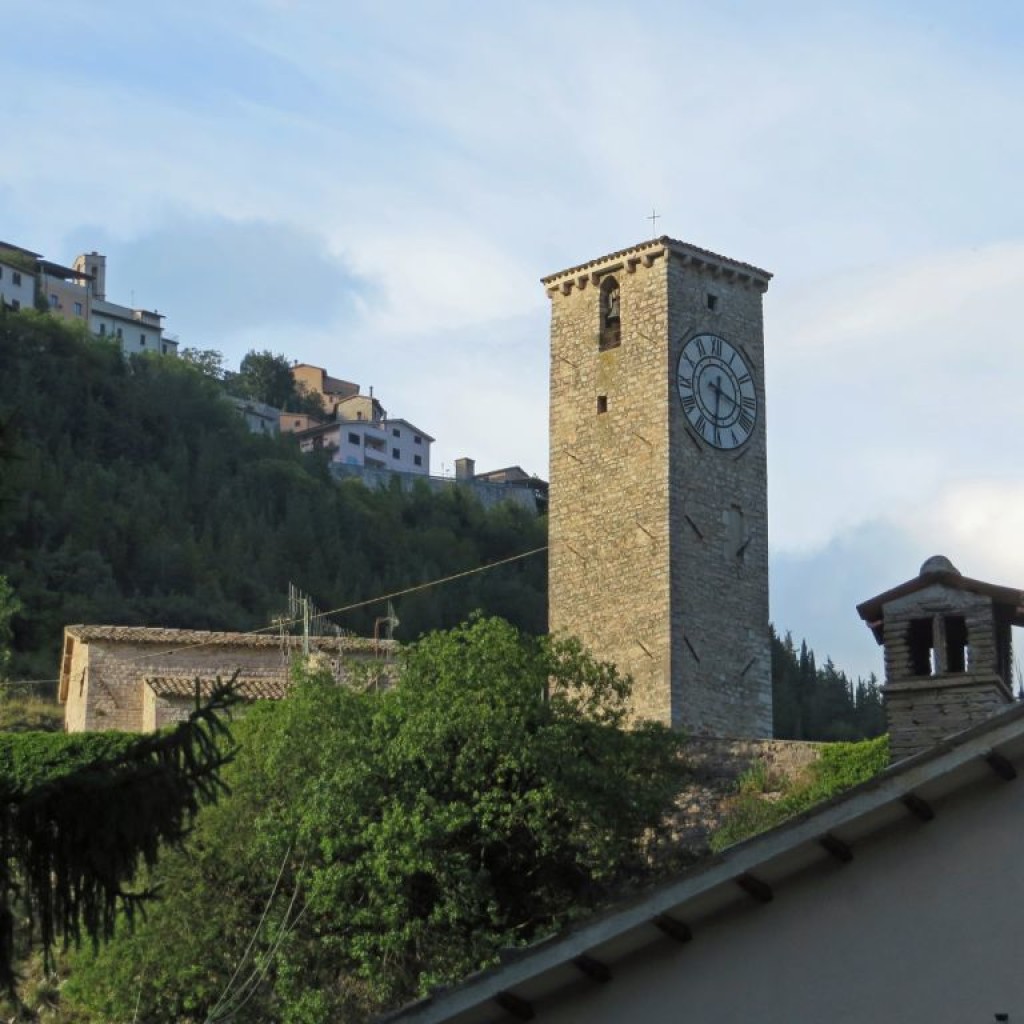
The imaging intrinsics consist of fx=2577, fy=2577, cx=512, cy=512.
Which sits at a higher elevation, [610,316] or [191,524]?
[191,524]

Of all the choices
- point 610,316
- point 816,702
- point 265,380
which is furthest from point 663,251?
point 265,380

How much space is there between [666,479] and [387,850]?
14.6 metres

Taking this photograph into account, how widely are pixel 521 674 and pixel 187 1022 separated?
6.54 meters

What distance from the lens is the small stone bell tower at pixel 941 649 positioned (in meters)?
13.5

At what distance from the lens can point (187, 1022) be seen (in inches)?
1244

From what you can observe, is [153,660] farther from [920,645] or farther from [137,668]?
[920,645]

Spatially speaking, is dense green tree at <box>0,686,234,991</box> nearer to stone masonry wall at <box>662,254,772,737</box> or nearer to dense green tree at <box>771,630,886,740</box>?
stone masonry wall at <box>662,254,772,737</box>

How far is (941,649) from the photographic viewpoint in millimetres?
14039

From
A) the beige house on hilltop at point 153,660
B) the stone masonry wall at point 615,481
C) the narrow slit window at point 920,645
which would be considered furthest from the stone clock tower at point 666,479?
the narrow slit window at point 920,645

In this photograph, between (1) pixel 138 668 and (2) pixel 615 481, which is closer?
(2) pixel 615 481

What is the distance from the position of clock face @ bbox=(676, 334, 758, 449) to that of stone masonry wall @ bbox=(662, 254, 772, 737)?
0.16 m

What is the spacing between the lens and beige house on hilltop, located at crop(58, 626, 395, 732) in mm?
46906

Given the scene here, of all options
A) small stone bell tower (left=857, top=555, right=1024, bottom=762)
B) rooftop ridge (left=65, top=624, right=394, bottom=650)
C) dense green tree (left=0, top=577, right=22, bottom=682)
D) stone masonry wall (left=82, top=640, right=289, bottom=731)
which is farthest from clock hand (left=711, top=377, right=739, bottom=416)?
small stone bell tower (left=857, top=555, right=1024, bottom=762)

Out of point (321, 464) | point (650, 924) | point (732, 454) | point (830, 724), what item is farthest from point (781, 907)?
point (321, 464)
